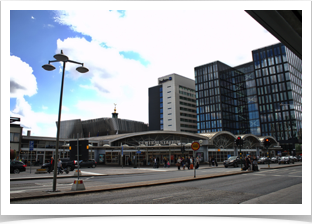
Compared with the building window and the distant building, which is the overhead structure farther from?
the distant building

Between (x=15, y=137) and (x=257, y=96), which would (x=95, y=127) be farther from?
(x=257, y=96)

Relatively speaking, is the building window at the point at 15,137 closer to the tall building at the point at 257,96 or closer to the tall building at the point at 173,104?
the tall building at the point at 173,104

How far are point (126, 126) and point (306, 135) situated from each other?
309 ft

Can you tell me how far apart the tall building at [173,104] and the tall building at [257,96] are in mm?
8700

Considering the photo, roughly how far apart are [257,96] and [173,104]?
3570cm

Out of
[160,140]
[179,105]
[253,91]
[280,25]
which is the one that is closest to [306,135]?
[280,25]

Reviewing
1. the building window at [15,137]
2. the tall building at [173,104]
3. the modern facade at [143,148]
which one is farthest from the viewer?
the tall building at [173,104]

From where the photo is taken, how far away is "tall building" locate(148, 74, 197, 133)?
105125mm

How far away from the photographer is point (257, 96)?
9444 cm

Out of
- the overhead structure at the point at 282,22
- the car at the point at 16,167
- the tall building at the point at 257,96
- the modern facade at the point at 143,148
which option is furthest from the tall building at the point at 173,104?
the overhead structure at the point at 282,22

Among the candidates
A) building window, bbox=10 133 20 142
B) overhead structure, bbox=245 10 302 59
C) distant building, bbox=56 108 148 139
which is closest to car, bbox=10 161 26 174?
building window, bbox=10 133 20 142

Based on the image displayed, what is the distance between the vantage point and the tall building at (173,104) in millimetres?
105125

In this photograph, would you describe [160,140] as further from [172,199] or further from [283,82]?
[283,82]

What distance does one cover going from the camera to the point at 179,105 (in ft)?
349
